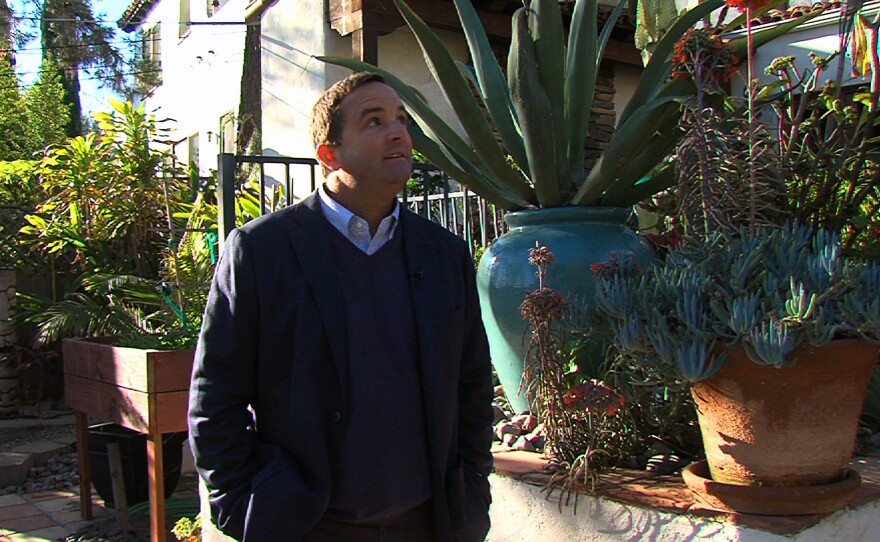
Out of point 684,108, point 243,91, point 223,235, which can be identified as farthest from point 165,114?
point 684,108

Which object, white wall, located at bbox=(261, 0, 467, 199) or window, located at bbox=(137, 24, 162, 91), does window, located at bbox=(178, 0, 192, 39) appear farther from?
white wall, located at bbox=(261, 0, 467, 199)

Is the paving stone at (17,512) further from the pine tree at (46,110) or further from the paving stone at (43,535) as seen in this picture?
the pine tree at (46,110)

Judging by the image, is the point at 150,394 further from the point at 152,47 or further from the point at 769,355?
the point at 152,47

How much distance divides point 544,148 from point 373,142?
1.60 m

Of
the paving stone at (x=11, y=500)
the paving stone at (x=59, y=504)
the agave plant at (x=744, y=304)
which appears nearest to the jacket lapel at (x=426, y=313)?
the agave plant at (x=744, y=304)

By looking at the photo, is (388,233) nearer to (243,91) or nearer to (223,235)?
(223,235)

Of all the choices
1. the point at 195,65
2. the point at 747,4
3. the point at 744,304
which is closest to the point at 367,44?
the point at 747,4

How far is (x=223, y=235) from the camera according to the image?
13.7 feet

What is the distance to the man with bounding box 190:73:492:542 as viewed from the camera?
5.90ft

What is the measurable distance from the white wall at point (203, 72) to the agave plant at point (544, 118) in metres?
10.2

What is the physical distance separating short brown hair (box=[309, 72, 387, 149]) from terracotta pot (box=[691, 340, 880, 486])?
1.11 m

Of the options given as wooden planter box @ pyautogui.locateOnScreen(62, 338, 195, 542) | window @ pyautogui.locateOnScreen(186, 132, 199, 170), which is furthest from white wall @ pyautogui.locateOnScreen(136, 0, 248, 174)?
wooden planter box @ pyautogui.locateOnScreen(62, 338, 195, 542)

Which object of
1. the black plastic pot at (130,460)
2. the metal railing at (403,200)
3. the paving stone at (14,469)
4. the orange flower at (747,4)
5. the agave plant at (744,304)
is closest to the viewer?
the agave plant at (744,304)

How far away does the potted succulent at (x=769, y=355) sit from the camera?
7.01 ft
